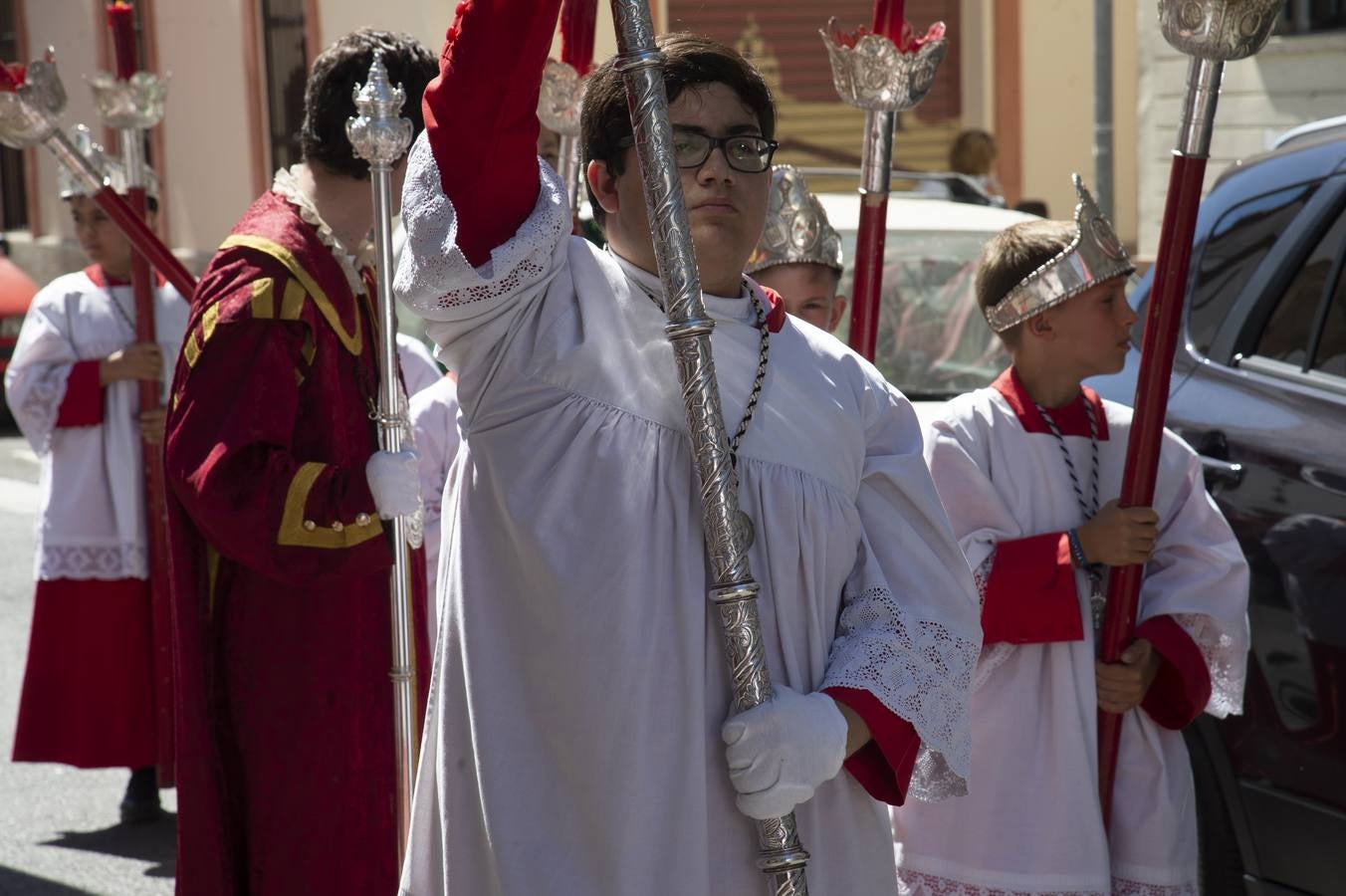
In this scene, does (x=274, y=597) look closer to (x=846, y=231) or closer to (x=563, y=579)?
(x=563, y=579)

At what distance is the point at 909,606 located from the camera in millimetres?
2467

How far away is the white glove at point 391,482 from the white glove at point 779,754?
1284 millimetres

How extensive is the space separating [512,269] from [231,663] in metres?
1.47

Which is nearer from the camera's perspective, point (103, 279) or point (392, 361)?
point (392, 361)

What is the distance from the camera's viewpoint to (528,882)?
2.32 metres

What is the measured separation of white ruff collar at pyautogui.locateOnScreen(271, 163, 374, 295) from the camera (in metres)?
3.60

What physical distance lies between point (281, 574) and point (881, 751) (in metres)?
1.35

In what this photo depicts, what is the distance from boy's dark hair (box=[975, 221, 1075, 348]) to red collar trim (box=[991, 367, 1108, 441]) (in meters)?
0.09

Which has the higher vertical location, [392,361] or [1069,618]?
[392,361]

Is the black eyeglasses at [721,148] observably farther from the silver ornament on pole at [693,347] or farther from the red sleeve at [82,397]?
the red sleeve at [82,397]

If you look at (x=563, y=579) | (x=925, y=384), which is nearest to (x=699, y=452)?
Answer: (x=563, y=579)

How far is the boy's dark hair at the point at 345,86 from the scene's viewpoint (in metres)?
3.64

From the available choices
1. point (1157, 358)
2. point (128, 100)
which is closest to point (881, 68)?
point (1157, 358)

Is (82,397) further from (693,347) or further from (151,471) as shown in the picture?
(693,347)
